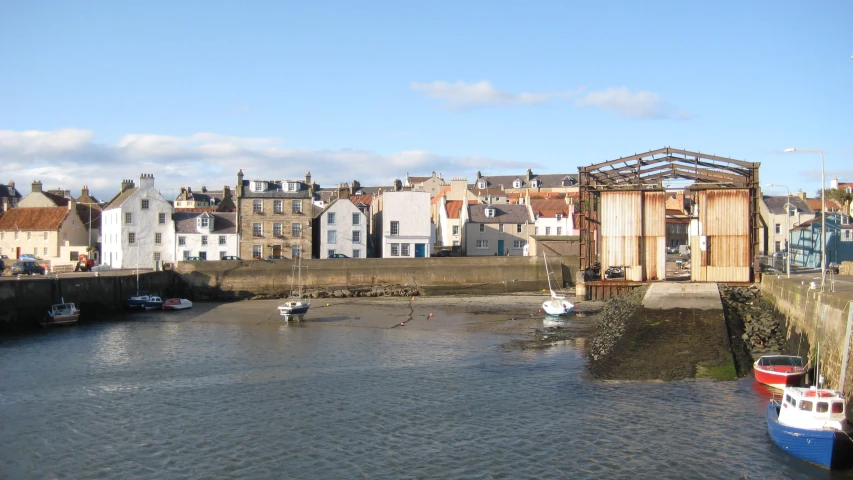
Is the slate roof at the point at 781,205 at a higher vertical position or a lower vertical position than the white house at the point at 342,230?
higher

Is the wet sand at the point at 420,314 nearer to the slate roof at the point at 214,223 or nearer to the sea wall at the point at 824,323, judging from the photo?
the slate roof at the point at 214,223

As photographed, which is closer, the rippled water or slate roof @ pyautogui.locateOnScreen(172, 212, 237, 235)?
the rippled water

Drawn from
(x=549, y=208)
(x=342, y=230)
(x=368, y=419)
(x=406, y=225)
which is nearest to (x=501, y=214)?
(x=549, y=208)

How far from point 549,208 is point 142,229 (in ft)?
159

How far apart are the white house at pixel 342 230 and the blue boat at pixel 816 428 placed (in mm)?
59345

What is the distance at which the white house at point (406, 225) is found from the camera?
7706 cm

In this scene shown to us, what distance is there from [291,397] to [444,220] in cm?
6845

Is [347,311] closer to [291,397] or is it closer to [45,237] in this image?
[291,397]

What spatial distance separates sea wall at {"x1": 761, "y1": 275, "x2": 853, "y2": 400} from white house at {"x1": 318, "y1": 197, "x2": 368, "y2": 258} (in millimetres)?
47987

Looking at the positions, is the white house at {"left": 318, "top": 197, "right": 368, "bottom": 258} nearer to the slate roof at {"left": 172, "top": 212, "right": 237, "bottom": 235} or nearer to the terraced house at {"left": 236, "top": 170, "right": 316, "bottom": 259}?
the terraced house at {"left": 236, "top": 170, "right": 316, "bottom": 259}

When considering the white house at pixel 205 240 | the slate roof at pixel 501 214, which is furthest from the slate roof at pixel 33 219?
the slate roof at pixel 501 214

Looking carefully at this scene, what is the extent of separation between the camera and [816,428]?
64.3 ft

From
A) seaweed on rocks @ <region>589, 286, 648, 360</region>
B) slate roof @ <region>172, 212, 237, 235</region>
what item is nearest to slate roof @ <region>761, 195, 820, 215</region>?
seaweed on rocks @ <region>589, 286, 648, 360</region>

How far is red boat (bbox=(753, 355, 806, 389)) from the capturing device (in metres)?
26.3
